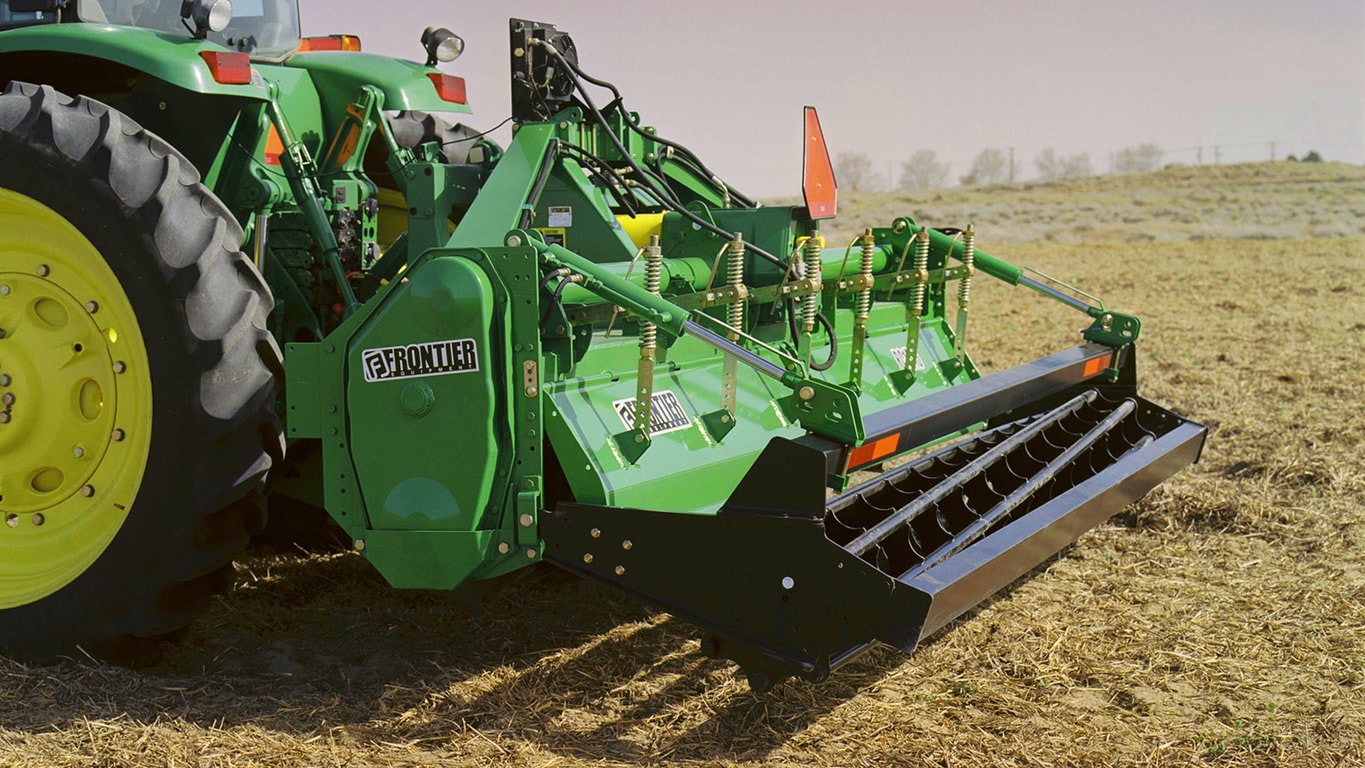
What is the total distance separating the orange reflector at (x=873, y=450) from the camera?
3.27 metres

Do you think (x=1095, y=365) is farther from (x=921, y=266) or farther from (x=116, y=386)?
(x=116, y=386)

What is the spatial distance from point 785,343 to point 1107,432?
52.4 inches

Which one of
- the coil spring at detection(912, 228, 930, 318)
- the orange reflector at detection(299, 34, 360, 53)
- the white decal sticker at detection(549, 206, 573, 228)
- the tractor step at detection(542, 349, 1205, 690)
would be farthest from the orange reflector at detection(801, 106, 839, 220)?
the orange reflector at detection(299, 34, 360, 53)

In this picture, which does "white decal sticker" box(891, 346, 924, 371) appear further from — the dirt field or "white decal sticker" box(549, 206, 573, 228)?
"white decal sticker" box(549, 206, 573, 228)

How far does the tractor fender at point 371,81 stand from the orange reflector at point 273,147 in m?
0.53

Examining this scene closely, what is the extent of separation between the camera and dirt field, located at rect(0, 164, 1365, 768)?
3271mm

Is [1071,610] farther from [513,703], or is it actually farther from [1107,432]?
[513,703]

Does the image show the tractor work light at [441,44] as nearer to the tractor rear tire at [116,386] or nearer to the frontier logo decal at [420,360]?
the tractor rear tire at [116,386]

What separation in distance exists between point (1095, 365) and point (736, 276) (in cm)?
177

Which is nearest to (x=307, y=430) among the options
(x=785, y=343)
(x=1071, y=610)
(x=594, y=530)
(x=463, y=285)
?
(x=463, y=285)

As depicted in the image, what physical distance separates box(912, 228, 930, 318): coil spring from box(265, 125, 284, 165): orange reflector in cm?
237

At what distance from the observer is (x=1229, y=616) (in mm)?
4309

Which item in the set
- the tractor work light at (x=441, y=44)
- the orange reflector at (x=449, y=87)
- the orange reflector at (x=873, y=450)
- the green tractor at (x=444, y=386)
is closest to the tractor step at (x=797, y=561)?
the green tractor at (x=444, y=386)

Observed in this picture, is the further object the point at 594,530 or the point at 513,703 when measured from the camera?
the point at 513,703
